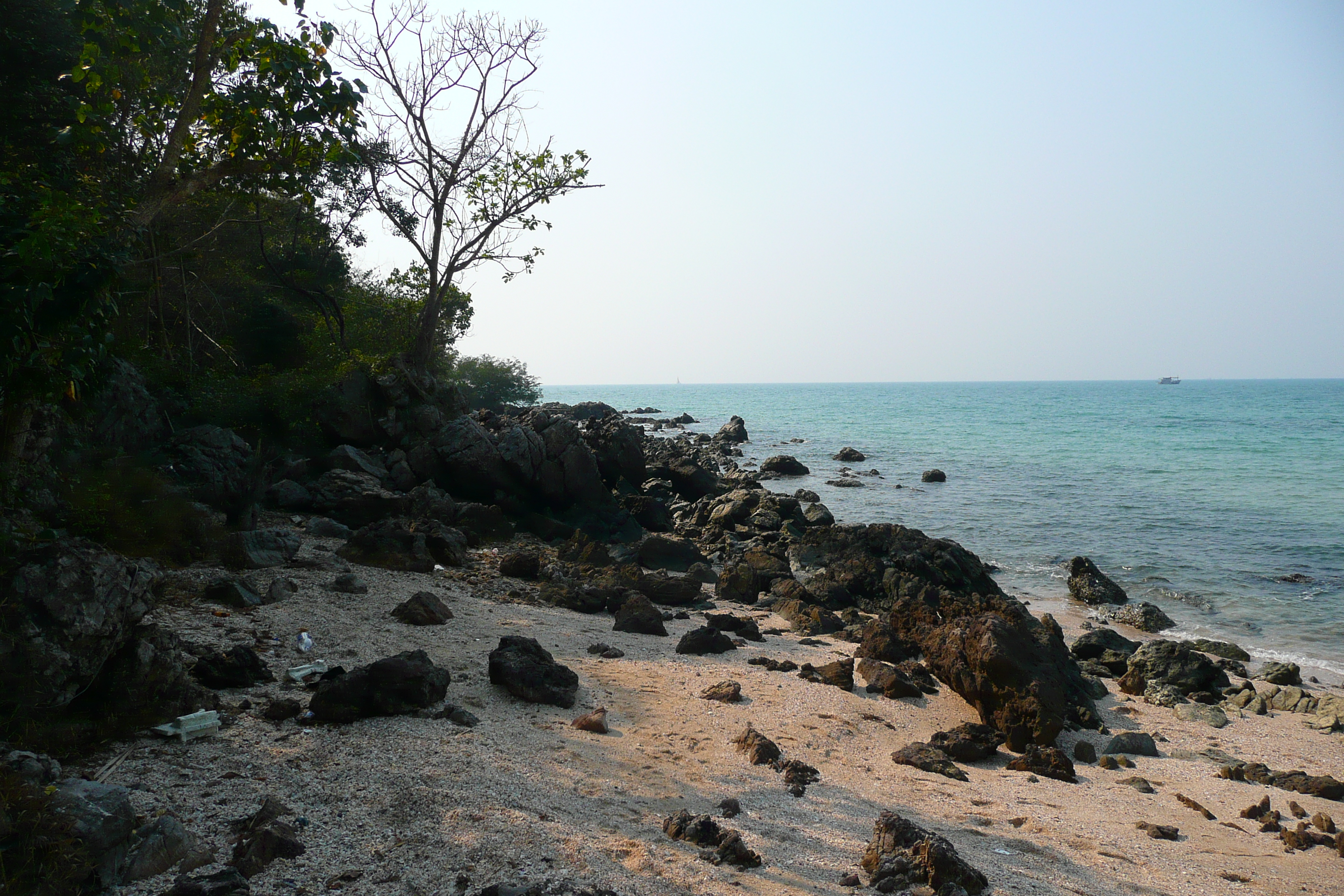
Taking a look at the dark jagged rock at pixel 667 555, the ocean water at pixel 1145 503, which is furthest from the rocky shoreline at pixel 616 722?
the ocean water at pixel 1145 503

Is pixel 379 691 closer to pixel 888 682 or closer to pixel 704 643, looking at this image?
pixel 704 643

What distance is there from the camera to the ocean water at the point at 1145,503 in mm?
16422

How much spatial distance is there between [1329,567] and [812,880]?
2080cm

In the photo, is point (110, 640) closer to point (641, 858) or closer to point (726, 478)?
point (641, 858)

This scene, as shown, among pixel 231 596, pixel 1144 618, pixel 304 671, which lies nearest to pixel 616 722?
pixel 304 671

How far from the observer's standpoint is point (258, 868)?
4.12 meters

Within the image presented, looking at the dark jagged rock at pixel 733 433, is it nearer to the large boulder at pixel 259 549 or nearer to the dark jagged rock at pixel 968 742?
the large boulder at pixel 259 549

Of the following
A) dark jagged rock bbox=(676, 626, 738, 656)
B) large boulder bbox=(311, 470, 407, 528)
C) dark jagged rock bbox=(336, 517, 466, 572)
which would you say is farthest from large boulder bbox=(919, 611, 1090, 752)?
large boulder bbox=(311, 470, 407, 528)

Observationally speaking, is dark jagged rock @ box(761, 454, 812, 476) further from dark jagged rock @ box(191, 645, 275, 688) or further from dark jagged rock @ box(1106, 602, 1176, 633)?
dark jagged rock @ box(191, 645, 275, 688)

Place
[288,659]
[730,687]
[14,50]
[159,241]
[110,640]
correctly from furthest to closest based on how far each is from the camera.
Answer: [159,241], [14,50], [730,687], [288,659], [110,640]

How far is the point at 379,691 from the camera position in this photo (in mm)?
6434

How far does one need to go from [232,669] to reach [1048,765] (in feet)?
25.7

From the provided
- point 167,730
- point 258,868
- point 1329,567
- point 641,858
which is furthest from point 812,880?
point 1329,567

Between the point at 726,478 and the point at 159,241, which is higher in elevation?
the point at 159,241
